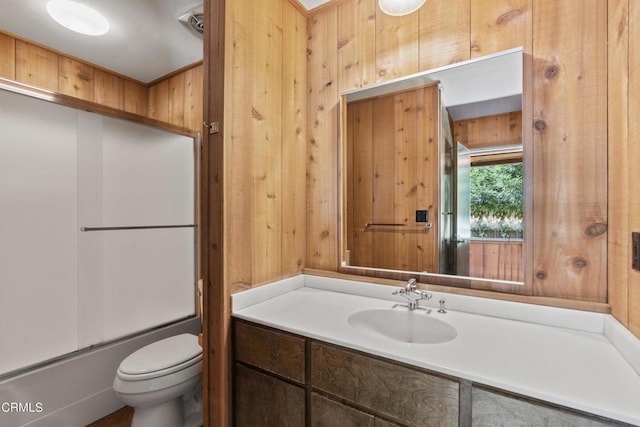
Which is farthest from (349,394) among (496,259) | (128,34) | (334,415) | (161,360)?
(128,34)

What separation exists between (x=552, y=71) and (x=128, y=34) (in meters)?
2.56

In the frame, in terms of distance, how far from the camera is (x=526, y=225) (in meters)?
1.18

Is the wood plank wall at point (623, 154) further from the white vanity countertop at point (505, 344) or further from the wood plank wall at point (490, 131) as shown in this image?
the wood plank wall at point (490, 131)

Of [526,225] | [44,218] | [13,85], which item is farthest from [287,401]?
[13,85]

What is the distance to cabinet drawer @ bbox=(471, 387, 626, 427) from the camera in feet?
2.22

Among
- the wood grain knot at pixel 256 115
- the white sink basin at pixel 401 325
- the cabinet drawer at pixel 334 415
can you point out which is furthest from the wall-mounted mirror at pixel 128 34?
the cabinet drawer at pixel 334 415

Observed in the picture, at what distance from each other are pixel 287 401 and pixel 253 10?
5.84 feet

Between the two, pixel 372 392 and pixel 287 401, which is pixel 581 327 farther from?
pixel 287 401

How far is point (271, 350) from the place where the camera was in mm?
1163

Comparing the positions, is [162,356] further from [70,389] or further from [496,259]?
[496,259]

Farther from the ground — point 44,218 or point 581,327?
point 44,218

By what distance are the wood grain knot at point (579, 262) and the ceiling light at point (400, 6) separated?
124cm

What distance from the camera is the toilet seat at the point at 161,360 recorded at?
1.45 meters

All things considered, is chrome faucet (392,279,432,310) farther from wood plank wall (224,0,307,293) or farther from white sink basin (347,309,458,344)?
wood plank wall (224,0,307,293)
